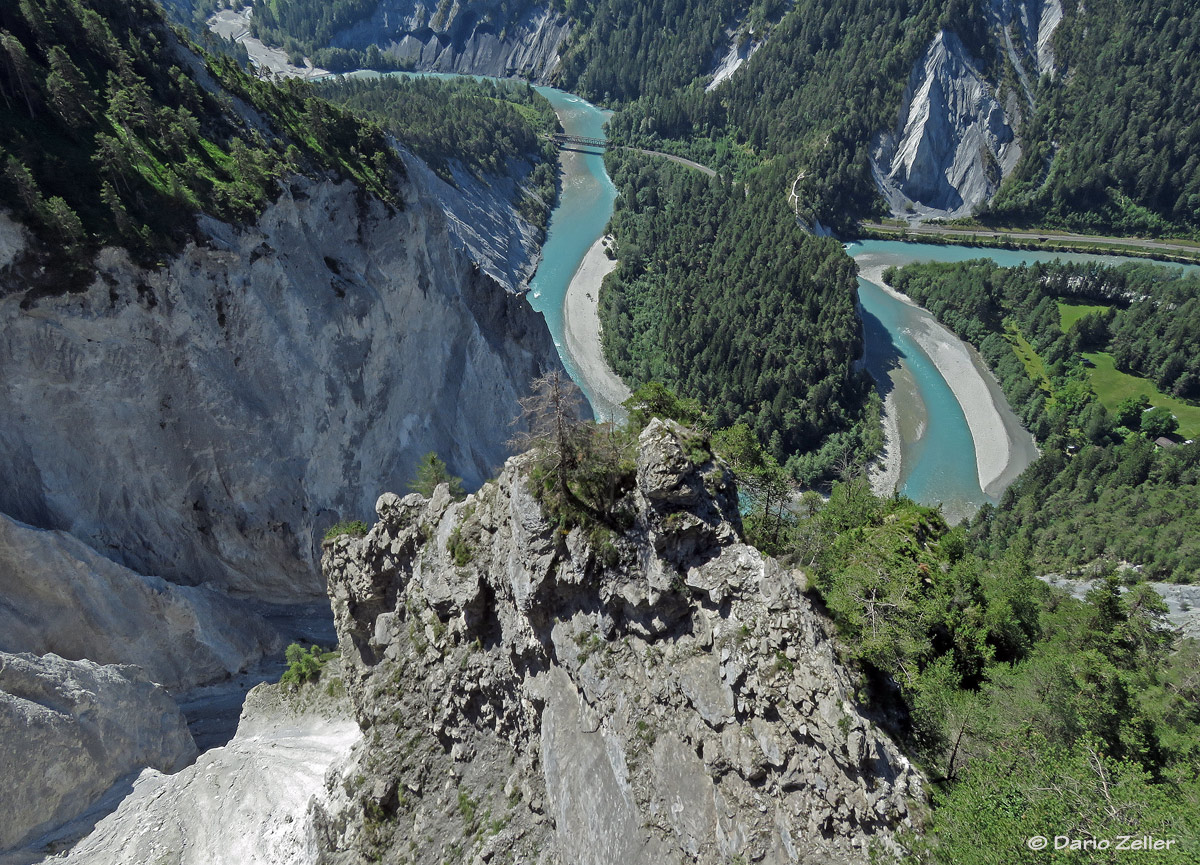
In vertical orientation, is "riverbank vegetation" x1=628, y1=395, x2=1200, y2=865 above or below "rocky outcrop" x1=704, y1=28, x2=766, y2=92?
below

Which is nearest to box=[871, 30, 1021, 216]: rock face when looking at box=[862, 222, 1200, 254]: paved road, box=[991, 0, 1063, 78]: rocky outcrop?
box=[862, 222, 1200, 254]: paved road

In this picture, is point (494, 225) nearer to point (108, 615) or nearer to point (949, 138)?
point (108, 615)

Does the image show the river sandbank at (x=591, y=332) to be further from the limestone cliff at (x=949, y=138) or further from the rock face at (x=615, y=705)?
the limestone cliff at (x=949, y=138)

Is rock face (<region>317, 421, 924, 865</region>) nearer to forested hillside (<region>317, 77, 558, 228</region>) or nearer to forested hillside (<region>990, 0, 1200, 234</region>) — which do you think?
forested hillside (<region>317, 77, 558, 228</region>)

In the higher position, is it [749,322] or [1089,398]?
[749,322]

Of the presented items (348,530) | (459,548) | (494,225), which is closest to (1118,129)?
(494,225)

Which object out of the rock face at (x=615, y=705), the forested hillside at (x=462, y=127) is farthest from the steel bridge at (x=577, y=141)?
the rock face at (x=615, y=705)

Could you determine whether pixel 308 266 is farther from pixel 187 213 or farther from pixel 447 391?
pixel 447 391
